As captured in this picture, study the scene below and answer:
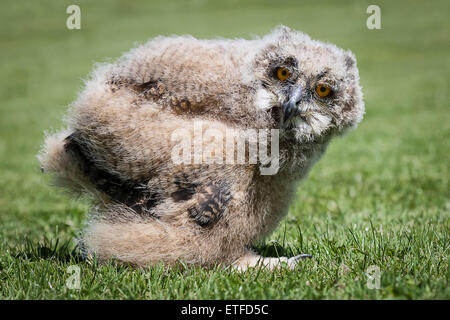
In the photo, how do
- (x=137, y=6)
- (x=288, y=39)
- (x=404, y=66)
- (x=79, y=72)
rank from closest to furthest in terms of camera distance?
(x=288, y=39) < (x=404, y=66) < (x=79, y=72) < (x=137, y=6)

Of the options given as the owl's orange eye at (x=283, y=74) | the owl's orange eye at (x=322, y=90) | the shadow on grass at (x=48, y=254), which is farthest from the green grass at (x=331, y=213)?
the owl's orange eye at (x=283, y=74)

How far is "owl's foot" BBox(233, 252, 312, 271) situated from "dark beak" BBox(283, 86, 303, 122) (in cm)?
112

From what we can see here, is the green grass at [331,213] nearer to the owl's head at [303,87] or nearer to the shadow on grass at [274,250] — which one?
the shadow on grass at [274,250]

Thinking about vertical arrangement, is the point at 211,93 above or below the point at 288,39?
below

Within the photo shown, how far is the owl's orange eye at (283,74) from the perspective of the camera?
3.85 metres

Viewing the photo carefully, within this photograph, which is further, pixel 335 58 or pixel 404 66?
pixel 404 66

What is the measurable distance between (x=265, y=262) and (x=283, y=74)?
1.52m

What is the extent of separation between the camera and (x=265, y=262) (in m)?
4.12

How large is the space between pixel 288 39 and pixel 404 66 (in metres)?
22.4

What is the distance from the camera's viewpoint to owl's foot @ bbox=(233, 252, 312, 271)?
3930 mm

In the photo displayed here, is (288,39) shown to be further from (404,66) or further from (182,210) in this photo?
(404,66)

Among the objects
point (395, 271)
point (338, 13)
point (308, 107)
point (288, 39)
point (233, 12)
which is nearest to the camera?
point (395, 271)

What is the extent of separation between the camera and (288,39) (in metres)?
4.09

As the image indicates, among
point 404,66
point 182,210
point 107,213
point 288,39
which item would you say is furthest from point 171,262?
point 404,66
